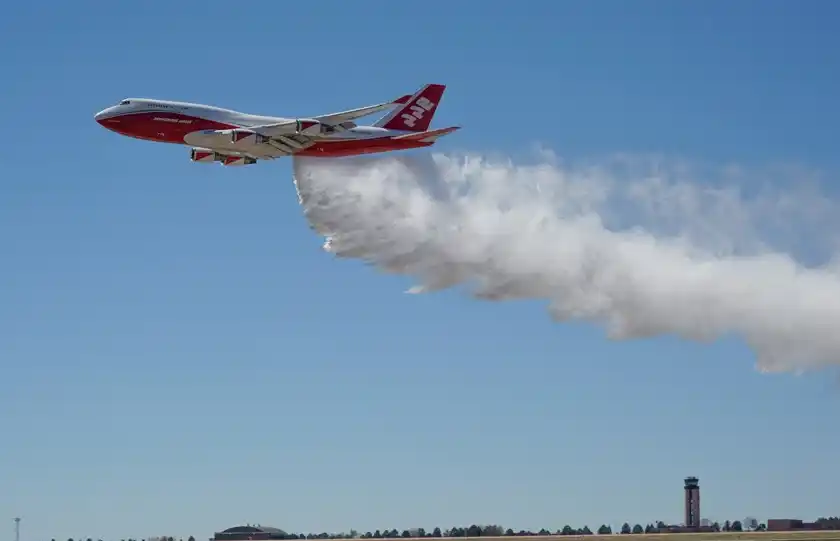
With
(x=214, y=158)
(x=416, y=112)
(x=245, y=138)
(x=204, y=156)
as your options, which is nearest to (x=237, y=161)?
(x=214, y=158)

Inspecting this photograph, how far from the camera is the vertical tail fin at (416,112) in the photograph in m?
75.8

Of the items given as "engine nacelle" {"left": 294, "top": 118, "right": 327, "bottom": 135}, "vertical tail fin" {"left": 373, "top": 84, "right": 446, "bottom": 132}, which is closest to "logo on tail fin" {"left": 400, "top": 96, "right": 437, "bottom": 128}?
"vertical tail fin" {"left": 373, "top": 84, "right": 446, "bottom": 132}

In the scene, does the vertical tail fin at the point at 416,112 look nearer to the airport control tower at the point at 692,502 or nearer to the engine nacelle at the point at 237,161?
the engine nacelle at the point at 237,161

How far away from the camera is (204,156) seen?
73.2 metres

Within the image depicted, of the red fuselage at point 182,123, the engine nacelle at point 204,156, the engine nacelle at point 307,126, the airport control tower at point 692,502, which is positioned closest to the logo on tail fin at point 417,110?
the red fuselage at point 182,123

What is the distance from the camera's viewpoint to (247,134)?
69750 millimetres

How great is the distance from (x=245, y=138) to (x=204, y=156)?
15.2ft

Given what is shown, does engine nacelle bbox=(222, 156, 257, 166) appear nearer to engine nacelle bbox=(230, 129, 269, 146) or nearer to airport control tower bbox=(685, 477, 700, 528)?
engine nacelle bbox=(230, 129, 269, 146)

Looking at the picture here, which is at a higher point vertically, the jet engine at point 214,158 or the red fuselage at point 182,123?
the red fuselage at point 182,123

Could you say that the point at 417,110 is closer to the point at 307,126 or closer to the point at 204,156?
the point at 307,126

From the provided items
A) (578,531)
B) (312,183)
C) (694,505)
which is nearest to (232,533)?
(578,531)

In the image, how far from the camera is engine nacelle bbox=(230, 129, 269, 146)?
69562mm

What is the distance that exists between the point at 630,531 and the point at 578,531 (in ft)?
39.0

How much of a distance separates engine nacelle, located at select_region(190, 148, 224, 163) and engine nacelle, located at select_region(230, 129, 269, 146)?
9.95 feet
